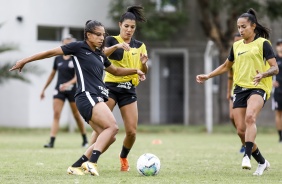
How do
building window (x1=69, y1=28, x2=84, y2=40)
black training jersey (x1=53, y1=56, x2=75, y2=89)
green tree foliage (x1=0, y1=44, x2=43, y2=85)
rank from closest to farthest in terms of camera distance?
1. black training jersey (x1=53, y1=56, x2=75, y2=89)
2. green tree foliage (x1=0, y1=44, x2=43, y2=85)
3. building window (x1=69, y1=28, x2=84, y2=40)

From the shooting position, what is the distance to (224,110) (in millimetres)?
30922

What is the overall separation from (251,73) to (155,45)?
22.9 m

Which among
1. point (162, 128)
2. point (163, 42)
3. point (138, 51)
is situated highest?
point (138, 51)

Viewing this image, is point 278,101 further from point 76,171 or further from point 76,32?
point 76,32

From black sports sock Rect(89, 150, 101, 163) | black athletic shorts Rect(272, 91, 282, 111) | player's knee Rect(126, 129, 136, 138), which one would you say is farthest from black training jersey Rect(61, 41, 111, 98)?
black athletic shorts Rect(272, 91, 282, 111)

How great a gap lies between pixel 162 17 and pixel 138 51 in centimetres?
Answer: 2145

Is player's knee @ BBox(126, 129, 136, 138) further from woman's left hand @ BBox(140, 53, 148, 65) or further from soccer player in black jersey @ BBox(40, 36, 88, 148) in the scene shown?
soccer player in black jersey @ BBox(40, 36, 88, 148)

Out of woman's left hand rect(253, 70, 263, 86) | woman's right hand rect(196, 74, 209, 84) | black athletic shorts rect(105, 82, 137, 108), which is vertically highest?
woman's left hand rect(253, 70, 263, 86)

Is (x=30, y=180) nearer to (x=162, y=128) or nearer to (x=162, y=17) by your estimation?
(x=162, y=128)

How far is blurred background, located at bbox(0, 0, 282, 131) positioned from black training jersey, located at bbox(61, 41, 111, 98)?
1560 cm

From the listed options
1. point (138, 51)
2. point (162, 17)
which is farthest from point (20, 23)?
point (138, 51)

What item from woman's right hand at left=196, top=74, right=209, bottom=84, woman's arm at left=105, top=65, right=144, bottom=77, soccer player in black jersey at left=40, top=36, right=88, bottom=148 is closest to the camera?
woman's arm at left=105, top=65, right=144, bottom=77

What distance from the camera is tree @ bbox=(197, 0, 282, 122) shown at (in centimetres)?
2975

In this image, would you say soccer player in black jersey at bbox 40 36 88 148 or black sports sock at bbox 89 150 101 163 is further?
soccer player in black jersey at bbox 40 36 88 148
